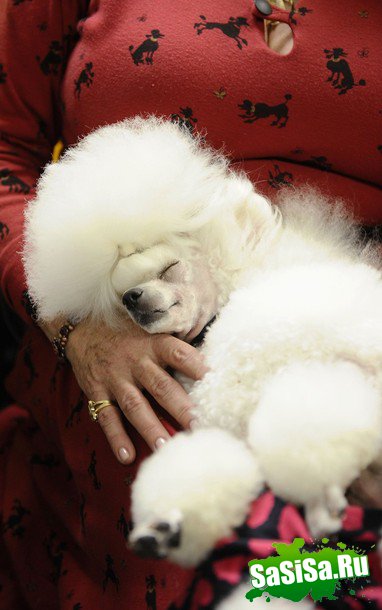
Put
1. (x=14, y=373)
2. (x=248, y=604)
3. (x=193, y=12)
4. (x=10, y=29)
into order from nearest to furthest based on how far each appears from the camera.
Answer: (x=248, y=604) < (x=193, y=12) < (x=10, y=29) < (x=14, y=373)

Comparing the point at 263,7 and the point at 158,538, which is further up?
the point at 263,7

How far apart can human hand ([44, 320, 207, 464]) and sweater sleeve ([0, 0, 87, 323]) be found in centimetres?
19

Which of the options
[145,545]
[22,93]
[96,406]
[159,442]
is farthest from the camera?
[22,93]

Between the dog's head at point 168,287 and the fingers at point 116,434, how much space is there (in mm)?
137

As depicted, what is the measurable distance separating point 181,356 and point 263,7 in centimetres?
56

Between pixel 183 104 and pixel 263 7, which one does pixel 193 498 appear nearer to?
pixel 183 104

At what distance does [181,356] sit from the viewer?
66cm

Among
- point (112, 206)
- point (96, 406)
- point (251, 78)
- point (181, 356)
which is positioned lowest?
point (96, 406)

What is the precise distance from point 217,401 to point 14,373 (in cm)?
61

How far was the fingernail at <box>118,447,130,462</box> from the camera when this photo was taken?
2.20 ft

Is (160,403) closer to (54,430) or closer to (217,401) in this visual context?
(217,401)

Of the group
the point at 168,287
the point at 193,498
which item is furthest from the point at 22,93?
the point at 193,498

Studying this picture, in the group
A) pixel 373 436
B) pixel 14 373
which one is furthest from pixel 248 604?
pixel 14 373

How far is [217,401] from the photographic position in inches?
23.0
